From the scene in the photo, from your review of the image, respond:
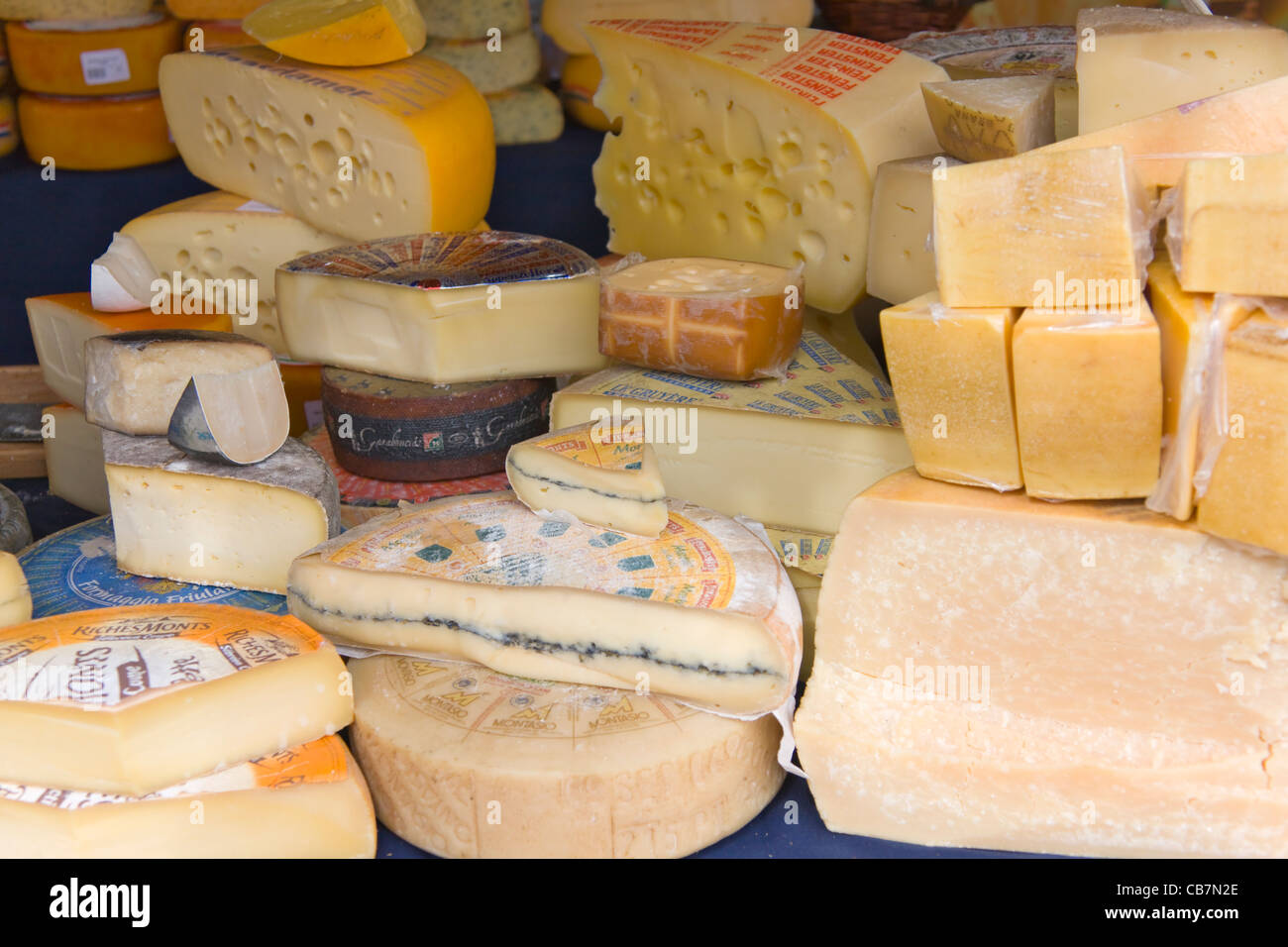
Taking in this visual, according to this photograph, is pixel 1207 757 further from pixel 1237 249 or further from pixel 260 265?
pixel 260 265

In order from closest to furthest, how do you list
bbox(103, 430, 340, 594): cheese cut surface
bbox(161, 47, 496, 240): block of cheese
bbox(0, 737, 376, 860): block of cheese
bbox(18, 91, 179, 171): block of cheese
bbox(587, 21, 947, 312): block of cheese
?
1. bbox(0, 737, 376, 860): block of cheese
2. bbox(103, 430, 340, 594): cheese cut surface
3. bbox(587, 21, 947, 312): block of cheese
4. bbox(161, 47, 496, 240): block of cheese
5. bbox(18, 91, 179, 171): block of cheese

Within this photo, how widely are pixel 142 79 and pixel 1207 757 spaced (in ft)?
7.96

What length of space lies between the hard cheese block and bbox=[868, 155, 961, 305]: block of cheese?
509mm

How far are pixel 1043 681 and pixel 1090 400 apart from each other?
1.15ft

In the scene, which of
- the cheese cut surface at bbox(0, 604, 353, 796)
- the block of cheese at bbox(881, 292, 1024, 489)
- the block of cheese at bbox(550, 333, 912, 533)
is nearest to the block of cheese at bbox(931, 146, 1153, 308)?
the block of cheese at bbox(881, 292, 1024, 489)

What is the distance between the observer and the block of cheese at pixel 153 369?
1.94 meters

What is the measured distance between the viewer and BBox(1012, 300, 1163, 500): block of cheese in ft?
4.61

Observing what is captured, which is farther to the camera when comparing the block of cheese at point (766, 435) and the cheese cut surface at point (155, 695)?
the block of cheese at point (766, 435)

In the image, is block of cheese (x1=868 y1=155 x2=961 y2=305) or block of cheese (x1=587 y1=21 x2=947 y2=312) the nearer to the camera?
block of cheese (x1=868 y1=155 x2=961 y2=305)

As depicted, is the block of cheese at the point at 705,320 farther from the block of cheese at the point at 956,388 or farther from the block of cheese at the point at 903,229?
the block of cheese at the point at 956,388

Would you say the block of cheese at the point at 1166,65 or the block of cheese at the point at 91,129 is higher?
the block of cheese at the point at 1166,65

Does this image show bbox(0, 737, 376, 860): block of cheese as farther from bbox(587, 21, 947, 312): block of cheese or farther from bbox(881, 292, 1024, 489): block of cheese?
bbox(587, 21, 947, 312): block of cheese

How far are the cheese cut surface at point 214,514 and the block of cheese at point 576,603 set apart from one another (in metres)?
0.10

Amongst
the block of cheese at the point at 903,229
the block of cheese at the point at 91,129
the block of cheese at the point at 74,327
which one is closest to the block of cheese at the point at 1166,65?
the block of cheese at the point at 903,229
